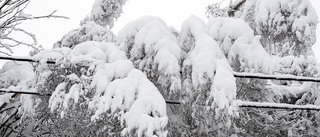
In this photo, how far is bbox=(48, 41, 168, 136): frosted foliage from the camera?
1877 millimetres

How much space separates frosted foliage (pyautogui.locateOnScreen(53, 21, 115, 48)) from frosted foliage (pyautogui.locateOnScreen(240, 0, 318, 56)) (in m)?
1.81

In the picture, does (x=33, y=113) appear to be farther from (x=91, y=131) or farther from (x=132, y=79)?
(x=132, y=79)

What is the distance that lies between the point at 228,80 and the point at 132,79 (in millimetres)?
699

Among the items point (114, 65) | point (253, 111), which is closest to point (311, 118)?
point (253, 111)

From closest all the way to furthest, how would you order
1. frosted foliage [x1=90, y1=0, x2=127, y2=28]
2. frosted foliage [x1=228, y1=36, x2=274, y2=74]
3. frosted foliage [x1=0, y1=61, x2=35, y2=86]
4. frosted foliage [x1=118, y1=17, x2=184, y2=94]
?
1. frosted foliage [x1=118, y1=17, x2=184, y2=94]
2. frosted foliage [x1=228, y1=36, x2=274, y2=74]
3. frosted foliage [x1=0, y1=61, x2=35, y2=86]
4. frosted foliage [x1=90, y1=0, x2=127, y2=28]

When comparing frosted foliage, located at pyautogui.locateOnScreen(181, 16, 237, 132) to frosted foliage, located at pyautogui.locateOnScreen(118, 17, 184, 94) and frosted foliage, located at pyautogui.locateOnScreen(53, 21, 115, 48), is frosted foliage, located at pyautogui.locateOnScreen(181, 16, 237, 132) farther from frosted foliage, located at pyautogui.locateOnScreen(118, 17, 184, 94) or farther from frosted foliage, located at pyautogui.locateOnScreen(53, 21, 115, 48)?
frosted foliage, located at pyautogui.locateOnScreen(53, 21, 115, 48)

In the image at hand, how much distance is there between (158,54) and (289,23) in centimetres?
151

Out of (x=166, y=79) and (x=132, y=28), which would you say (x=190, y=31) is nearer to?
(x=132, y=28)

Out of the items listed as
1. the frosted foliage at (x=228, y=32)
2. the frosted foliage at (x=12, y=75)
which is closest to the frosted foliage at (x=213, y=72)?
the frosted foliage at (x=228, y=32)

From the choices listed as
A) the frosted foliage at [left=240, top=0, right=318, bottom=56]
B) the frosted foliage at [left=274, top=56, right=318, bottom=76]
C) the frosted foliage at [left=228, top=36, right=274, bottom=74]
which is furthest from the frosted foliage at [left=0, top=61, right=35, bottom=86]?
the frosted foliage at [left=274, top=56, right=318, bottom=76]

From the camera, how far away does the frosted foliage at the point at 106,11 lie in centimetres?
563

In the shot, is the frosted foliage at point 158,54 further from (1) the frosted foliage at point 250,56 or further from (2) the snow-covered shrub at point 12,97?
(2) the snow-covered shrub at point 12,97

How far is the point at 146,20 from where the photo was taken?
293 centimetres

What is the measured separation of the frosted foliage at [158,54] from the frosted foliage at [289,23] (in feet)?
3.62
